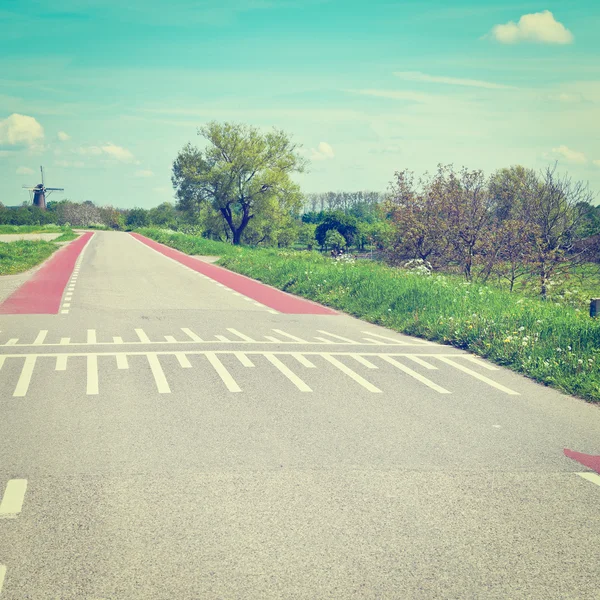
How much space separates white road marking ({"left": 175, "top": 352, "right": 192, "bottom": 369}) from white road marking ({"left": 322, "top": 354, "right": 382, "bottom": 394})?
2255 mm

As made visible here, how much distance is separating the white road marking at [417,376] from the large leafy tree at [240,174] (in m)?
54.8

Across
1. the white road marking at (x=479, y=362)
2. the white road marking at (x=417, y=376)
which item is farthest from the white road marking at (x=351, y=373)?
the white road marking at (x=479, y=362)

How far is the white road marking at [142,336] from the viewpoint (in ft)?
39.7

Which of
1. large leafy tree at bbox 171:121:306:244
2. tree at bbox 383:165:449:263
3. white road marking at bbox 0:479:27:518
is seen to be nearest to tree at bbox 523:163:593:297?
tree at bbox 383:165:449:263

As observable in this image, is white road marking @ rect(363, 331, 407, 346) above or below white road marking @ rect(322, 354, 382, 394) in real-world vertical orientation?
above

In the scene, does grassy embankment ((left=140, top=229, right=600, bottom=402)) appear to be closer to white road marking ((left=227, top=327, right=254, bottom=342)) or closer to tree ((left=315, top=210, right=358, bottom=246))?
white road marking ((left=227, top=327, right=254, bottom=342))

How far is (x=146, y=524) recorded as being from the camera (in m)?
4.74

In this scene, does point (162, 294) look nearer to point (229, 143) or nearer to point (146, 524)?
point (146, 524)

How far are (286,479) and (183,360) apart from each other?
5094mm

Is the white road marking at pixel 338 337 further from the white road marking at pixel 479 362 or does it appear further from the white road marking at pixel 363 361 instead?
the white road marking at pixel 479 362

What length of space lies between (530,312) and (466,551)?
958 cm

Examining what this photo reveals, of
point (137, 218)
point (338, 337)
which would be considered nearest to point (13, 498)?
point (338, 337)

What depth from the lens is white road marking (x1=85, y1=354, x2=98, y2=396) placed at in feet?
27.8

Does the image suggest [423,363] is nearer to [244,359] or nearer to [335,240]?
[244,359]
